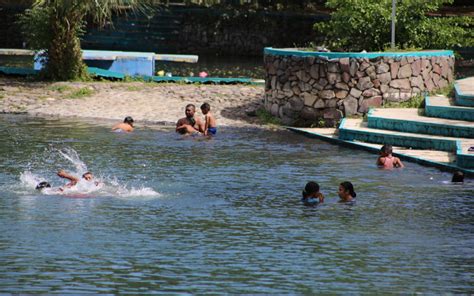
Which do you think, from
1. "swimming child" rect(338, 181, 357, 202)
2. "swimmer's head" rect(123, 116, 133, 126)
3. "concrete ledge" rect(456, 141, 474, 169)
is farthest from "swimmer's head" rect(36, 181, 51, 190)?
"concrete ledge" rect(456, 141, 474, 169)

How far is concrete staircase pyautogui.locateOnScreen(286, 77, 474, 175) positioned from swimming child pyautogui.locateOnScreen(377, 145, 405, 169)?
0.66 meters

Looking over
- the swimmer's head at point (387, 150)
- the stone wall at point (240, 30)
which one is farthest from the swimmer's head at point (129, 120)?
the stone wall at point (240, 30)

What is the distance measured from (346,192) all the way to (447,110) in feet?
23.7

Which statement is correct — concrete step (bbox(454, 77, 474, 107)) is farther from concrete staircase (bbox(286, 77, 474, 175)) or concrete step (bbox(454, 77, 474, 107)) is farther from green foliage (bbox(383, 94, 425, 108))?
green foliage (bbox(383, 94, 425, 108))

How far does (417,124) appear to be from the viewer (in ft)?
74.9

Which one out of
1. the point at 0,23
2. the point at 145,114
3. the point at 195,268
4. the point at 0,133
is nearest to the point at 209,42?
Answer: the point at 0,23

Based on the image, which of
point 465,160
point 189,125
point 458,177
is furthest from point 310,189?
point 189,125

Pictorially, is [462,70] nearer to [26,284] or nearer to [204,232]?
[204,232]

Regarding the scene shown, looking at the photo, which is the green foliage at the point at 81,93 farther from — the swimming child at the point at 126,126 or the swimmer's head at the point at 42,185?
the swimmer's head at the point at 42,185

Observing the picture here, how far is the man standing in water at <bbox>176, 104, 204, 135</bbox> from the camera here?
2423 cm

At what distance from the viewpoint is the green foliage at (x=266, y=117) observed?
26.1m

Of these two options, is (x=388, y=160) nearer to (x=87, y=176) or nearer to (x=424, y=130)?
(x=424, y=130)

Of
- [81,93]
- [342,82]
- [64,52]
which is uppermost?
[64,52]

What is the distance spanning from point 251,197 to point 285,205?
75 centimetres
